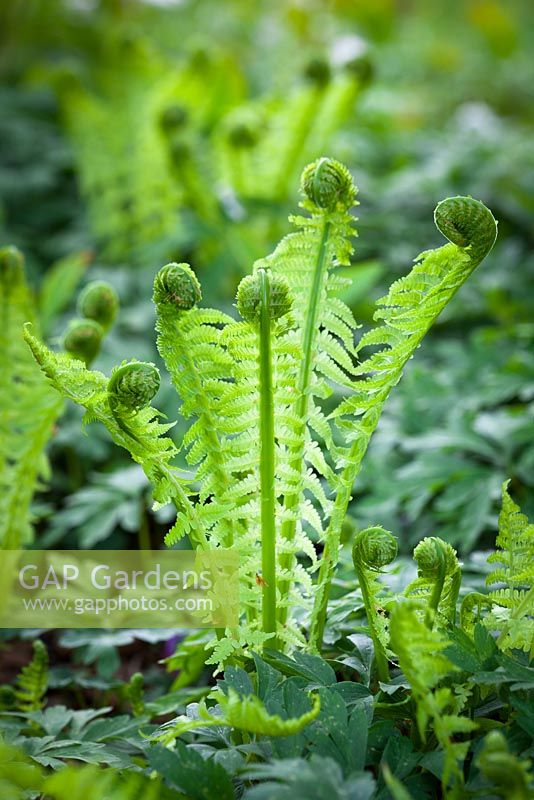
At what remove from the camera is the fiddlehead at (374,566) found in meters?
0.75

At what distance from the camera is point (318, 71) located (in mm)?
2008

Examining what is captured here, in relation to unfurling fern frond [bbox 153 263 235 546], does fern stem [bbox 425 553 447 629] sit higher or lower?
lower

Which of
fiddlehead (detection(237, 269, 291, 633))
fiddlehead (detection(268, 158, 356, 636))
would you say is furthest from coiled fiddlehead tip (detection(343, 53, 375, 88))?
fiddlehead (detection(237, 269, 291, 633))

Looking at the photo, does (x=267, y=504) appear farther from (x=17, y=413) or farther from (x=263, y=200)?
(x=263, y=200)

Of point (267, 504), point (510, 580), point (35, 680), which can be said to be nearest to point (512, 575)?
point (510, 580)

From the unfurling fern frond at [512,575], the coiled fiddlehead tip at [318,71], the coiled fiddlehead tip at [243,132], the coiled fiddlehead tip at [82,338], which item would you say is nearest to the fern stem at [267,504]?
the unfurling fern frond at [512,575]

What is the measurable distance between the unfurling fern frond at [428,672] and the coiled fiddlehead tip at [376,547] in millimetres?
88

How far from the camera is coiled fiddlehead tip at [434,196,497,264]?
740 mm

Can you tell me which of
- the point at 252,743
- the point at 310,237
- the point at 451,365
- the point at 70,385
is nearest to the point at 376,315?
the point at 310,237

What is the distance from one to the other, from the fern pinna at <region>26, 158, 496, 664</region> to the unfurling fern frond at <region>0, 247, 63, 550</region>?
31cm

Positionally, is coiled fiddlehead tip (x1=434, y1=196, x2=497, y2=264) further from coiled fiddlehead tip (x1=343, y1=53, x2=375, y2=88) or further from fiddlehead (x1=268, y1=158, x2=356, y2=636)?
coiled fiddlehead tip (x1=343, y1=53, x2=375, y2=88)

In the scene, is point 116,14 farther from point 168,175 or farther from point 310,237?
point 310,237

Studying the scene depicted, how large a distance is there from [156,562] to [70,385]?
53cm

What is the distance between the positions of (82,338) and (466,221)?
526mm
